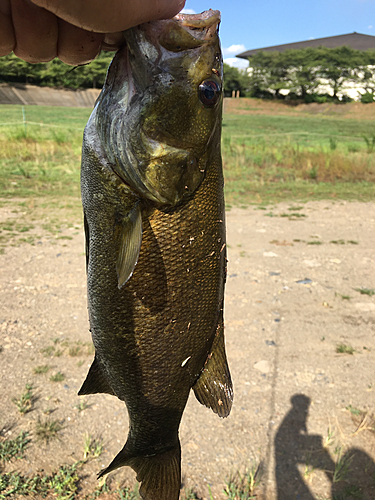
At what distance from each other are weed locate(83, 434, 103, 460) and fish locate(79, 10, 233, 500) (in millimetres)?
1721

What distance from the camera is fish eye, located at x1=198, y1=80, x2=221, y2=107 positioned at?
4.59 feet

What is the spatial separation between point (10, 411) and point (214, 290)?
2.87 m

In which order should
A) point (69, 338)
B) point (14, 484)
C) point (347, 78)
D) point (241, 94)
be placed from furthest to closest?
1. point (241, 94)
2. point (347, 78)
3. point (69, 338)
4. point (14, 484)

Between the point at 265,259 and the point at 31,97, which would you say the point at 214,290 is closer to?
the point at 265,259

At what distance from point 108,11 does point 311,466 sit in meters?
3.43

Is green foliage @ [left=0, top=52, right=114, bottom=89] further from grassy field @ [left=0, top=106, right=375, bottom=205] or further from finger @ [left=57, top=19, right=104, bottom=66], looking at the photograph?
finger @ [left=57, top=19, right=104, bottom=66]

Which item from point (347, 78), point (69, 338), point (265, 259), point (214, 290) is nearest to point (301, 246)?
point (265, 259)

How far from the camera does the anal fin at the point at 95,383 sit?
69.6 inches

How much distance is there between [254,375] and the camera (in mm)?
4297

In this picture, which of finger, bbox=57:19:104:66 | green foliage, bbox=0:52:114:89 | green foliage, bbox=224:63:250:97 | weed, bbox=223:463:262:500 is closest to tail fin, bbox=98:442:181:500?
weed, bbox=223:463:262:500

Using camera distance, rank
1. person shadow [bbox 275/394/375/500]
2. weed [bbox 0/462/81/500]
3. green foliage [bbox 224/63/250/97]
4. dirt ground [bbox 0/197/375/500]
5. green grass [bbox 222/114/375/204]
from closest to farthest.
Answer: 1. weed [bbox 0/462/81/500]
2. person shadow [bbox 275/394/375/500]
3. dirt ground [bbox 0/197/375/500]
4. green grass [bbox 222/114/375/204]
5. green foliage [bbox 224/63/250/97]

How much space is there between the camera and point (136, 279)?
1.49 metres

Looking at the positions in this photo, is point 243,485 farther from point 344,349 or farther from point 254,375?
point 344,349

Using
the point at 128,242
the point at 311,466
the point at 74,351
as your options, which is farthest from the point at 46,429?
the point at 128,242
